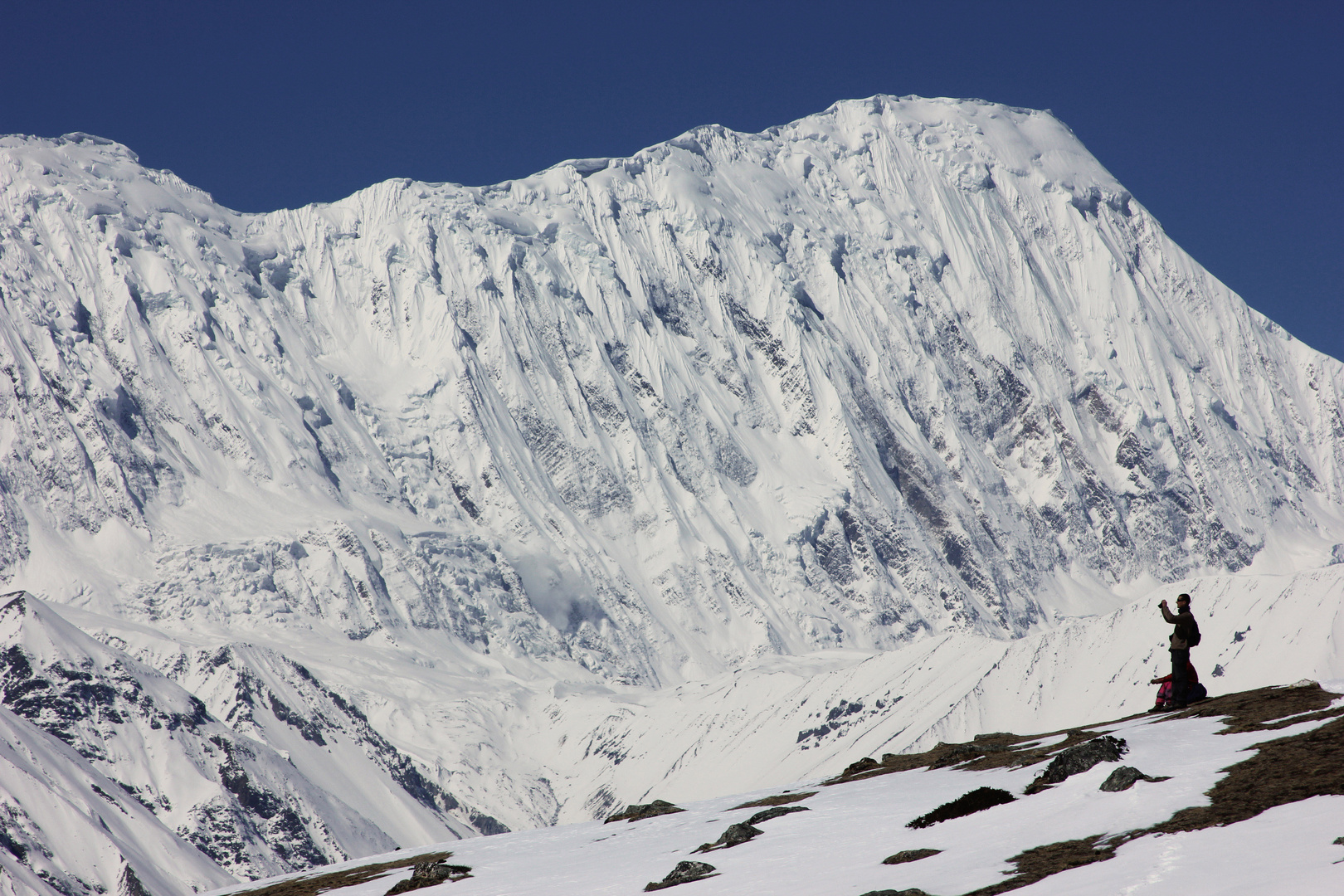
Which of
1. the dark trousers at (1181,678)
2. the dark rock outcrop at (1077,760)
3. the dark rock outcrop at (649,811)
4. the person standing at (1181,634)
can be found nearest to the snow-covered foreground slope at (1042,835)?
the dark rock outcrop at (1077,760)

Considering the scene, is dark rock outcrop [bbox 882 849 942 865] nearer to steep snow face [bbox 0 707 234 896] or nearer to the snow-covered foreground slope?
the snow-covered foreground slope

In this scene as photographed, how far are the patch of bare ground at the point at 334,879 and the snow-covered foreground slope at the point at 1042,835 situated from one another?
0.65m

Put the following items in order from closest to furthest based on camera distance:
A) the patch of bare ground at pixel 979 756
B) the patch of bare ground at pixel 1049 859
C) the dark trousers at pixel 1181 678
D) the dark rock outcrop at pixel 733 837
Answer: the patch of bare ground at pixel 1049 859 → the dark rock outcrop at pixel 733 837 → the patch of bare ground at pixel 979 756 → the dark trousers at pixel 1181 678

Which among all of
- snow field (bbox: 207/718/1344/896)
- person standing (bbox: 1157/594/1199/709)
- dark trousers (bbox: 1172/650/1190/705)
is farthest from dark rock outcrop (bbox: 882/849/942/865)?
dark trousers (bbox: 1172/650/1190/705)

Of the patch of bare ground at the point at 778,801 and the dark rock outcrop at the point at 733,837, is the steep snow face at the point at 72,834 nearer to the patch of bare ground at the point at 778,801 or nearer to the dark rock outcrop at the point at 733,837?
the patch of bare ground at the point at 778,801

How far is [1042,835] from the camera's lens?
24703 mm

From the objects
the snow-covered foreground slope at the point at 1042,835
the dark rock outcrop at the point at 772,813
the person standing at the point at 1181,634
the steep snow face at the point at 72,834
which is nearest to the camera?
the snow-covered foreground slope at the point at 1042,835

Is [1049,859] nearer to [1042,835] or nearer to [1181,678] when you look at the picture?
[1042,835]

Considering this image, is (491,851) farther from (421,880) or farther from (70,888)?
(70,888)

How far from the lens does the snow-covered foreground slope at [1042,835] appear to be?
20750mm

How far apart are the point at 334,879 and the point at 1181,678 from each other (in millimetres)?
22933

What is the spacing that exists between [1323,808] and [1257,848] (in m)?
2.08

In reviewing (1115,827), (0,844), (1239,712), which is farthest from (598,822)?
(0,844)

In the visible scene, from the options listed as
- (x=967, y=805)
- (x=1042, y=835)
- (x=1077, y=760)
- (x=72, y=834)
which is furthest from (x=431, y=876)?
(x=72, y=834)
